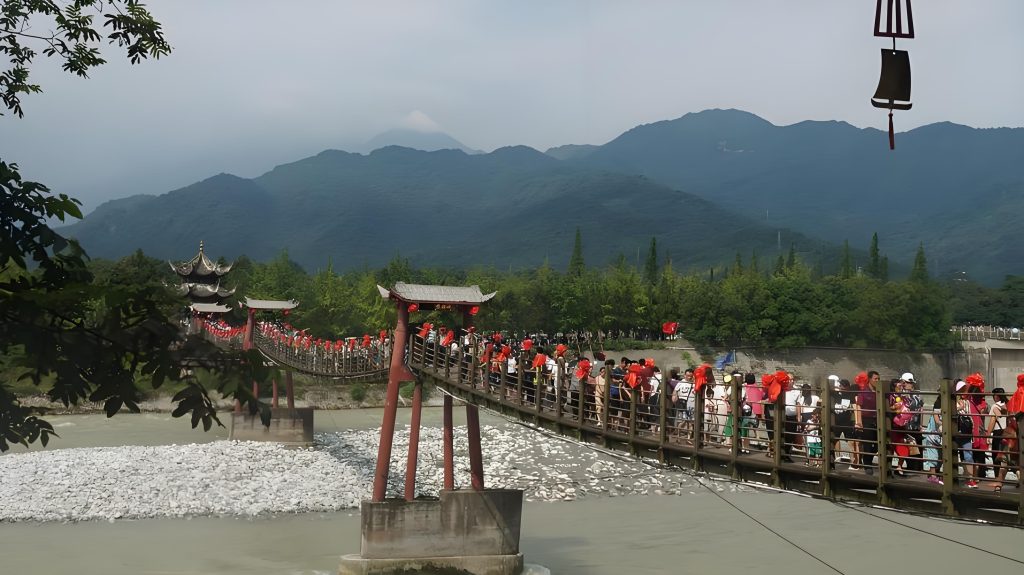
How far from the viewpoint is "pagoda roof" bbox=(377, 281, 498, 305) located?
19.0 metres

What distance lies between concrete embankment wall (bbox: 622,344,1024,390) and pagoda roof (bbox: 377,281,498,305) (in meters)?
47.2

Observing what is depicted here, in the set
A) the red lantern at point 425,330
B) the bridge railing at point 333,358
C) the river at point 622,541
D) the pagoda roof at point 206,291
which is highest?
the pagoda roof at point 206,291

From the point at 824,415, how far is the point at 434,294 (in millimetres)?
10393

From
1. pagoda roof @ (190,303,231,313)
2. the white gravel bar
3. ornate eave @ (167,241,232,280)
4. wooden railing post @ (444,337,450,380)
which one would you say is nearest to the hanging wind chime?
wooden railing post @ (444,337,450,380)

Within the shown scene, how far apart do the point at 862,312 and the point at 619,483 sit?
50191 millimetres

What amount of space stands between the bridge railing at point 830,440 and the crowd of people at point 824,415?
2cm

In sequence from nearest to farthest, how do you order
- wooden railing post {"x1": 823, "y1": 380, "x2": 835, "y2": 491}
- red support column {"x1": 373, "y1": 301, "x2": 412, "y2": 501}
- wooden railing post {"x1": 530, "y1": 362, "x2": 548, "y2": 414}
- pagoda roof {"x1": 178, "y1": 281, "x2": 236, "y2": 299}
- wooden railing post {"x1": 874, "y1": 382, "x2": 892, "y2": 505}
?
wooden railing post {"x1": 874, "y1": 382, "x2": 892, "y2": 505} < wooden railing post {"x1": 823, "y1": 380, "x2": 835, "y2": 491} < wooden railing post {"x1": 530, "y1": 362, "x2": 548, "y2": 414} < red support column {"x1": 373, "y1": 301, "x2": 412, "y2": 501} < pagoda roof {"x1": 178, "y1": 281, "x2": 236, "y2": 299}

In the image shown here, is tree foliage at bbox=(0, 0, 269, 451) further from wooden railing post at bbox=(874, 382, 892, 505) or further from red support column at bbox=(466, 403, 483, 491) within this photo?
red support column at bbox=(466, 403, 483, 491)

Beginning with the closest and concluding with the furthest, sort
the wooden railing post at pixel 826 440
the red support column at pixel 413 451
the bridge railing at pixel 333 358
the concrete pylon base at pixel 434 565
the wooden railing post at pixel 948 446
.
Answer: the wooden railing post at pixel 948 446, the wooden railing post at pixel 826 440, the concrete pylon base at pixel 434 565, the red support column at pixel 413 451, the bridge railing at pixel 333 358

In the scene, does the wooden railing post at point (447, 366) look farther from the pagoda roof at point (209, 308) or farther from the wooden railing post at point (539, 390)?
the pagoda roof at point (209, 308)

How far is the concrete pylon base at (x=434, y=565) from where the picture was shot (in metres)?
17.7

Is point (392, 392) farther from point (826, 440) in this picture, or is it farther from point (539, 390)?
point (826, 440)

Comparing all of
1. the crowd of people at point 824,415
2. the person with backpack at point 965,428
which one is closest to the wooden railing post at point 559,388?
the crowd of people at point 824,415

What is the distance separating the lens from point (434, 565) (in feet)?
58.3
